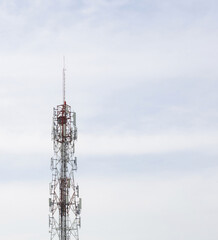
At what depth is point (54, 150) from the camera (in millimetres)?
99062

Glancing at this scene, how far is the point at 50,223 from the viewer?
315 feet

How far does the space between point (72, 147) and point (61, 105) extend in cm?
704

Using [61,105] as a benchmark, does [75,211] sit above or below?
below

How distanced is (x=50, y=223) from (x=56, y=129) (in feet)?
49.8

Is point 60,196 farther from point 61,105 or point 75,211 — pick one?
point 61,105

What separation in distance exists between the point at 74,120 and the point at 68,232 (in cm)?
1798

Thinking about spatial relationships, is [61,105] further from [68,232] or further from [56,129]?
[68,232]

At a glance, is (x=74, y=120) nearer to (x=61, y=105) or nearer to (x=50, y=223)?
(x=61, y=105)

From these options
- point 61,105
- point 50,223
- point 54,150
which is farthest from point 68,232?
point 61,105

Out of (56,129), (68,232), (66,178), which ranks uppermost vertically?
(56,129)

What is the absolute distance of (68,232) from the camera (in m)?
95.7

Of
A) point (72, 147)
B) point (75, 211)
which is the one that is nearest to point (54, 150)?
point (72, 147)

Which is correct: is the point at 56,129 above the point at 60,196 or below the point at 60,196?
above

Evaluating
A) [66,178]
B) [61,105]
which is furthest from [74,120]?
[66,178]
